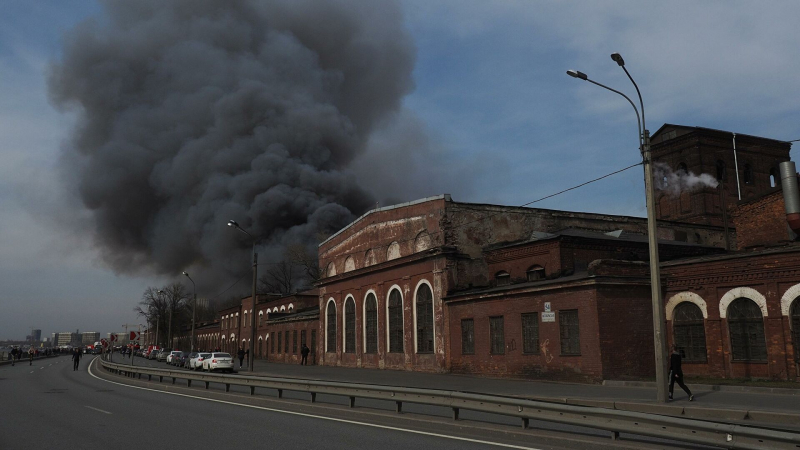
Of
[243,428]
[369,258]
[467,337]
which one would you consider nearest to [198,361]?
[369,258]

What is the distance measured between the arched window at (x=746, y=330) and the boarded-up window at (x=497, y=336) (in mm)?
8442

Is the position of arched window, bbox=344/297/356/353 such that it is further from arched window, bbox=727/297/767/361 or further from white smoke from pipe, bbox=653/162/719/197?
white smoke from pipe, bbox=653/162/719/197

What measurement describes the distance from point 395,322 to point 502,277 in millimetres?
6845

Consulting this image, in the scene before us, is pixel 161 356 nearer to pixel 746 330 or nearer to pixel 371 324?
pixel 371 324

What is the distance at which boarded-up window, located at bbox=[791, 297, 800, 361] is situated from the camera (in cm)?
1872

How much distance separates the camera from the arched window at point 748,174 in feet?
209

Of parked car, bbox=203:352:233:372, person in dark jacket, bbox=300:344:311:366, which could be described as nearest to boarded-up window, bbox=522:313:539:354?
parked car, bbox=203:352:233:372

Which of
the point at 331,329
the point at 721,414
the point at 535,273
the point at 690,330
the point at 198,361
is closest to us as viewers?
the point at 721,414

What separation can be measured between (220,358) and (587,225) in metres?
22.5

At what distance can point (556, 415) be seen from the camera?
9258 millimetres

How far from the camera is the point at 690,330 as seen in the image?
21.8 m

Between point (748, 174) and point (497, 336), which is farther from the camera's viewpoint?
point (748, 174)

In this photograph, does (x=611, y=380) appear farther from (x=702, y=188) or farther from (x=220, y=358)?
(x=702, y=188)

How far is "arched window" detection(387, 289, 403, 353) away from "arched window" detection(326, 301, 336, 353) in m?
7.66
